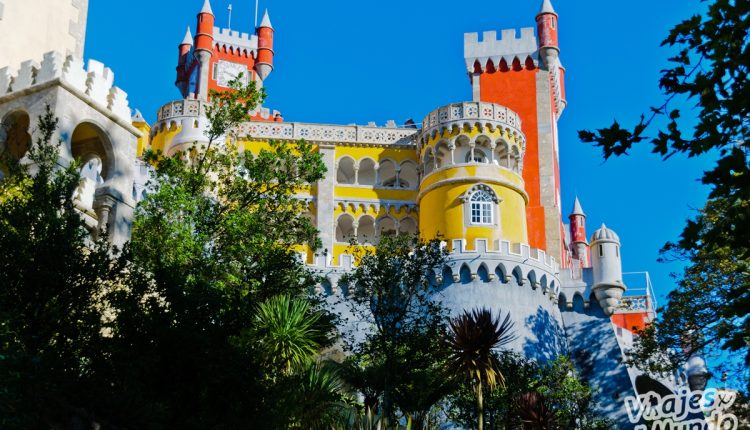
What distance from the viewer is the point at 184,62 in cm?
7012

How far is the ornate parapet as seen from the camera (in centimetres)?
4625

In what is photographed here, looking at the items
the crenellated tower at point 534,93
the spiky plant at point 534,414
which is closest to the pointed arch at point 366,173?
the crenellated tower at point 534,93

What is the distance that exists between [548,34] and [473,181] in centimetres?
1278

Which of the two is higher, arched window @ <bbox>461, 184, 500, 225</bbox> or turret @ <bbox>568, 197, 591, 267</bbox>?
turret @ <bbox>568, 197, 591, 267</bbox>

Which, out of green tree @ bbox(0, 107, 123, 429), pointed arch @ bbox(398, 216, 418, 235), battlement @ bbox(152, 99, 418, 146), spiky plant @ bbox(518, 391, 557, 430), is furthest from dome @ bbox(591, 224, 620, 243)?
green tree @ bbox(0, 107, 123, 429)

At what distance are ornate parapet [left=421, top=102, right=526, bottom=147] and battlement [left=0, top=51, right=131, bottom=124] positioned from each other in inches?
891

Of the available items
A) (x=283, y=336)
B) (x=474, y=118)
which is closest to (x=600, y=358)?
(x=474, y=118)

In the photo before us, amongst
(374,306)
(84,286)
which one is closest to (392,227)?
(374,306)

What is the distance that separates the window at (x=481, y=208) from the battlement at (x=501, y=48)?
10572 mm

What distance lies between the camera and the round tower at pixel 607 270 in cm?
4078

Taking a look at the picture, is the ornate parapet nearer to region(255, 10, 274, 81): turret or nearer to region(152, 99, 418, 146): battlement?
region(152, 99, 418, 146): battlement

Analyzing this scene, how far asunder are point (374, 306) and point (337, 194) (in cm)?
2188

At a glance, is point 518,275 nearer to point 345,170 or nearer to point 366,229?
point 366,229

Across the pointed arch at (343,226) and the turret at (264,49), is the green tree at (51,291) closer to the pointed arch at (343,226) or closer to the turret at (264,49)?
the pointed arch at (343,226)
